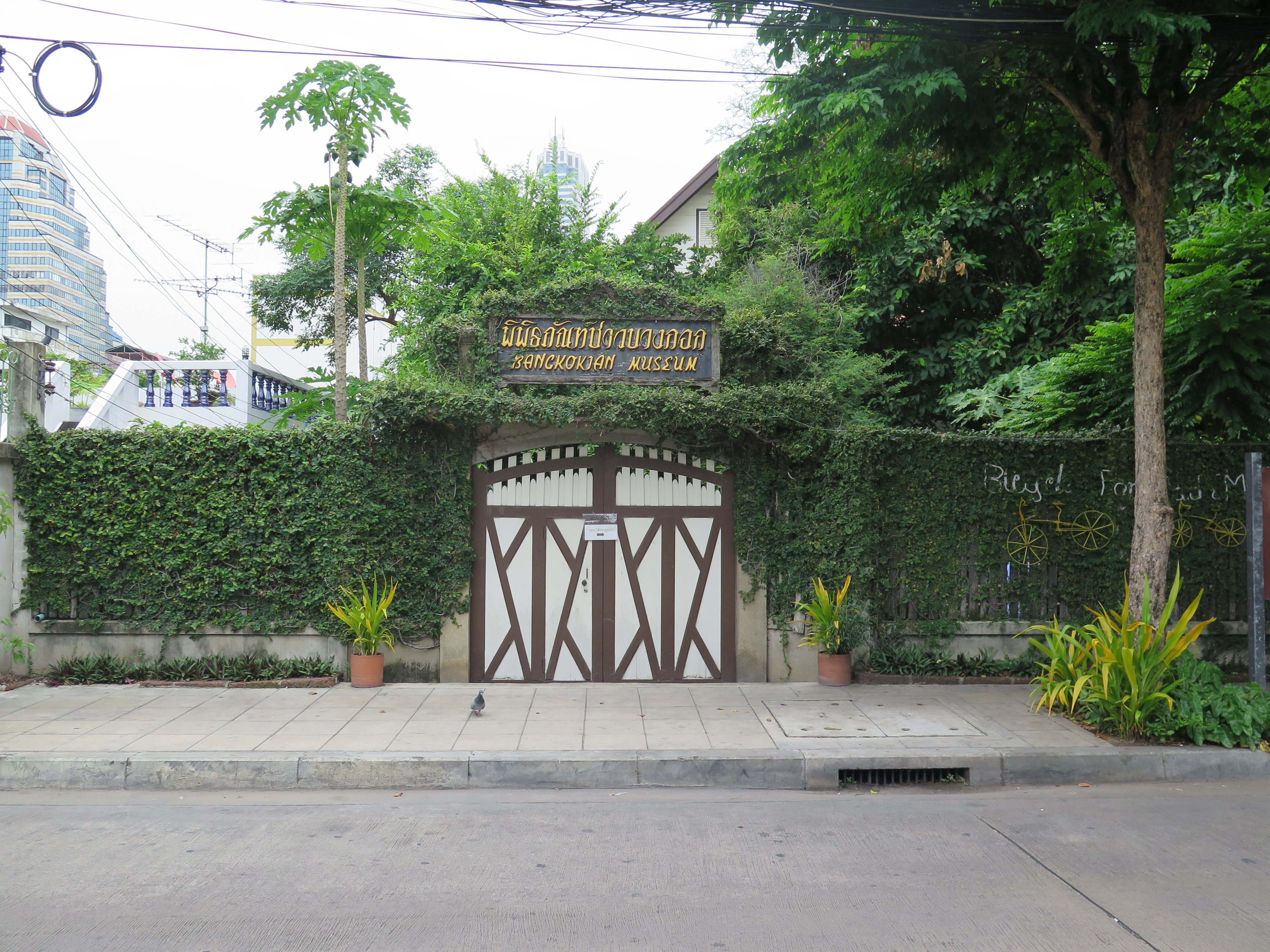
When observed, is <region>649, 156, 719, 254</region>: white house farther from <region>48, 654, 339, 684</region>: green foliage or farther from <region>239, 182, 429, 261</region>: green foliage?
<region>48, 654, 339, 684</region>: green foliage

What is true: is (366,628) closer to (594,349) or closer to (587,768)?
(587,768)

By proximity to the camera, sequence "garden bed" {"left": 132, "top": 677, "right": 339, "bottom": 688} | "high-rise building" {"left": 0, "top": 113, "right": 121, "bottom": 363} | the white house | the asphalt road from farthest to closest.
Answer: "high-rise building" {"left": 0, "top": 113, "right": 121, "bottom": 363} < the white house < "garden bed" {"left": 132, "top": 677, "right": 339, "bottom": 688} < the asphalt road

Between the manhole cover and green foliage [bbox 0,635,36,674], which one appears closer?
the manhole cover

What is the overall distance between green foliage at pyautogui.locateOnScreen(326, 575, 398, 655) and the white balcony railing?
846cm

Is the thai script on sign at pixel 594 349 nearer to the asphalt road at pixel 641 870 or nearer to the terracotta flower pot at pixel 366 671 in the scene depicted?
the terracotta flower pot at pixel 366 671

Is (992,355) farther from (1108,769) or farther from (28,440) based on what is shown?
(28,440)

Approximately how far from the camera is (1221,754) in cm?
684

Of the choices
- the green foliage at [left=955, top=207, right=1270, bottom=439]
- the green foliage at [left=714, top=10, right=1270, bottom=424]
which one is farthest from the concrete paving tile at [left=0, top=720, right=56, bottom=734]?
the green foliage at [left=955, top=207, right=1270, bottom=439]

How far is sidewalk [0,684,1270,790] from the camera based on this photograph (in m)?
6.67

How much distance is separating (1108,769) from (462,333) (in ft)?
22.5

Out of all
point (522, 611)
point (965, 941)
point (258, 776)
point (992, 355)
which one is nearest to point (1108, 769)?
point (965, 941)

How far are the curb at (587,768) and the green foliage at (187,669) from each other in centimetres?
239

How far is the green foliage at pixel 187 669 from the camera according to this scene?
29.8ft

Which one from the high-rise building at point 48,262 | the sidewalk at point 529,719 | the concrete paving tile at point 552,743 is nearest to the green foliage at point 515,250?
the sidewalk at point 529,719
